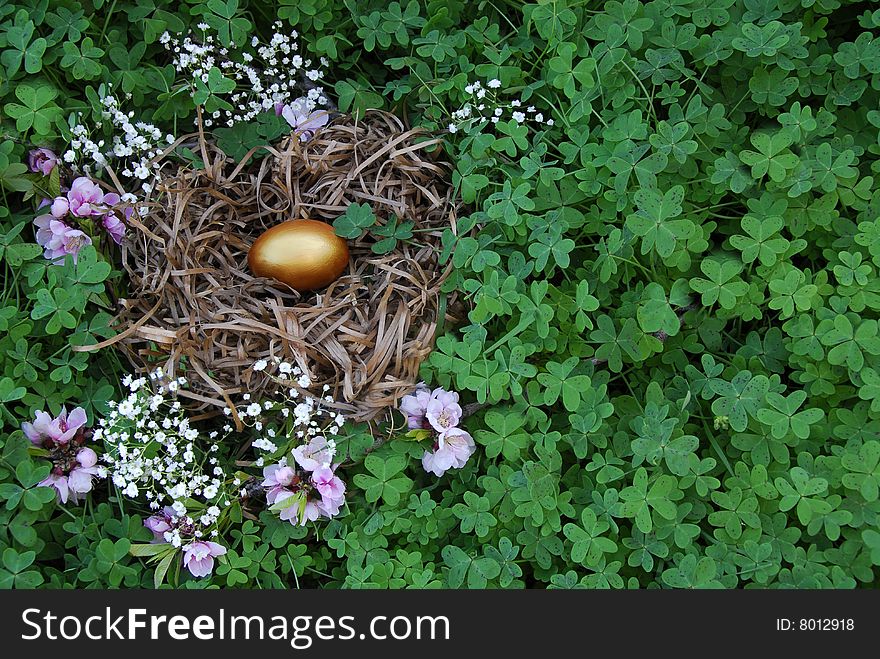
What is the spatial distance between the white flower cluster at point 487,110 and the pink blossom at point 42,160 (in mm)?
1244

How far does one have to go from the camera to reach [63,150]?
7.60ft

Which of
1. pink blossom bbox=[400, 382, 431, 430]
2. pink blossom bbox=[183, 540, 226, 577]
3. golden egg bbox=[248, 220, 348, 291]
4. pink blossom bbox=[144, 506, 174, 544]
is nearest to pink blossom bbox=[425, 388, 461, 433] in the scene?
pink blossom bbox=[400, 382, 431, 430]

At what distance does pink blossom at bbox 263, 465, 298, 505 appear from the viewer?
2025mm

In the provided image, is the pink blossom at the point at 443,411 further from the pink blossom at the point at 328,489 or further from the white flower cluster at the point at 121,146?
the white flower cluster at the point at 121,146

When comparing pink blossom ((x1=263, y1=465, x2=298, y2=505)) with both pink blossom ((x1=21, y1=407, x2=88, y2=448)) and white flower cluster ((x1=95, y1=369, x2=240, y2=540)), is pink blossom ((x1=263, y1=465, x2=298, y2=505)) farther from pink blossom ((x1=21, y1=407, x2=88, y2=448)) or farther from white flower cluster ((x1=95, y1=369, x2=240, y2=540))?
pink blossom ((x1=21, y1=407, x2=88, y2=448))

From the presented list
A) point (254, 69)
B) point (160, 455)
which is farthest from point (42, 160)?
point (160, 455)

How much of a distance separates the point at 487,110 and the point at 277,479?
1307 millimetres

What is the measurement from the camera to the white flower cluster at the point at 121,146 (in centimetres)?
225

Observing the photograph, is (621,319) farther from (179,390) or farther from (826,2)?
(179,390)

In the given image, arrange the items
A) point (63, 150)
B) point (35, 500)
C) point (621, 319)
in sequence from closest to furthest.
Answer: point (35, 500), point (621, 319), point (63, 150)

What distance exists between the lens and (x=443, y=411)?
206 centimetres

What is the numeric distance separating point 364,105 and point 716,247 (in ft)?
4.05

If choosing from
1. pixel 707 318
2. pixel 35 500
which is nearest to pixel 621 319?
A: pixel 707 318

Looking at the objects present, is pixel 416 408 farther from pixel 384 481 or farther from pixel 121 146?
pixel 121 146
